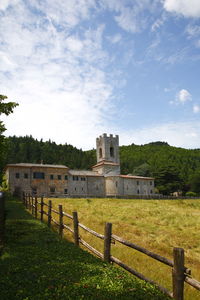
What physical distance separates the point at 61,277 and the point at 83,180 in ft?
159

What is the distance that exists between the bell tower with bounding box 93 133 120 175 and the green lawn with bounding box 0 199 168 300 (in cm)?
4895

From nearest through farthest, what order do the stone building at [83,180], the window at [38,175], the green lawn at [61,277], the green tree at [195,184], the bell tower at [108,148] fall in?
the green lawn at [61,277], the stone building at [83,180], the window at [38,175], the bell tower at [108,148], the green tree at [195,184]

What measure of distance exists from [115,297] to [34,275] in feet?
7.88

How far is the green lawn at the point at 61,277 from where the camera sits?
5.37m

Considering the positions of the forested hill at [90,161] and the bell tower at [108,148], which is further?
the forested hill at [90,161]

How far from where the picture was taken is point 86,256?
8.93 metres

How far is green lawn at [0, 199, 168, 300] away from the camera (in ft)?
17.6

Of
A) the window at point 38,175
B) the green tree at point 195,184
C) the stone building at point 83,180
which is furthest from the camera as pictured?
the green tree at point 195,184

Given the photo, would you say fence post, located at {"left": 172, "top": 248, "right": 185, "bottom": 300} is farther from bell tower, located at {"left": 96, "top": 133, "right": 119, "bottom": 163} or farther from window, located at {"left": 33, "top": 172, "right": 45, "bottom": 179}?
bell tower, located at {"left": 96, "top": 133, "right": 119, "bottom": 163}

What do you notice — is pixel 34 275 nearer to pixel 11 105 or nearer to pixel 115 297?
pixel 115 297

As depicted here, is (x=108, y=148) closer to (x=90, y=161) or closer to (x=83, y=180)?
(x=83, y=180)

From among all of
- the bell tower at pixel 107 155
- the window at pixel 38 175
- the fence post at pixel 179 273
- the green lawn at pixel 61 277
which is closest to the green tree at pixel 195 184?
the bell tower at pixel 107 155

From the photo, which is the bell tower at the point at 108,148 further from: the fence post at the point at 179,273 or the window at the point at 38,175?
the fence post at the point at 179,273

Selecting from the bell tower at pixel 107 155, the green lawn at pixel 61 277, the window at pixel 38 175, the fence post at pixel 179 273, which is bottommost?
the green lawn at pixel 61 277
